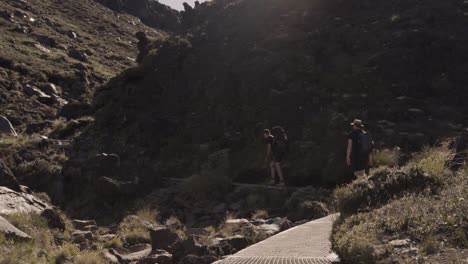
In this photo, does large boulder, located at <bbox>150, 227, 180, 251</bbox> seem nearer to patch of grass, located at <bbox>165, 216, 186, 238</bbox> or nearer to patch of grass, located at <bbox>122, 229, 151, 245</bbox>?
patch of grass, located at <bbox>122, 229, 151, 245</bbox>

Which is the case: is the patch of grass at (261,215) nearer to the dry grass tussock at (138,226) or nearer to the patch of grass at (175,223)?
the patch of grass at (175,223)

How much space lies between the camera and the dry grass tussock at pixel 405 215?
5.56m

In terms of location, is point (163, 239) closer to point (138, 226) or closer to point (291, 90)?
point (138, 226)

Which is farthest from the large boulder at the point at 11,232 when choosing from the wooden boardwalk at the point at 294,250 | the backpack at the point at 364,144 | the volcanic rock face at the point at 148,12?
the volcanic rock face at the point at 148,12

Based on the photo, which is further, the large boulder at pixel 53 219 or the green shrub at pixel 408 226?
the large boulder at pixel 53 219

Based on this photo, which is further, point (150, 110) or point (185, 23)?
point (185, 23)

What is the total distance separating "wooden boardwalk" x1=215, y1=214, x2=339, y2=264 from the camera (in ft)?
23.9

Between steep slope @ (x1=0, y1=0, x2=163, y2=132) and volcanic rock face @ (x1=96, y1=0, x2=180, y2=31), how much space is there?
139 inches

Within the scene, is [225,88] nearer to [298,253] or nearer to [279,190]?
[279,190]

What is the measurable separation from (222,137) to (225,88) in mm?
3917

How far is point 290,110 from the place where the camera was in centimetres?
2233

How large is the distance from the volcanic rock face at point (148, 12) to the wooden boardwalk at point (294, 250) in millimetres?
74864

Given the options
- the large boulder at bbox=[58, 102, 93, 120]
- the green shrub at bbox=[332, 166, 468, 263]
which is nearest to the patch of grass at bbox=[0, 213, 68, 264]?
the green shrub at bbox=[332, 166, 468, 263]

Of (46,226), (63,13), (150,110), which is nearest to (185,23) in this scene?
(150,110)
